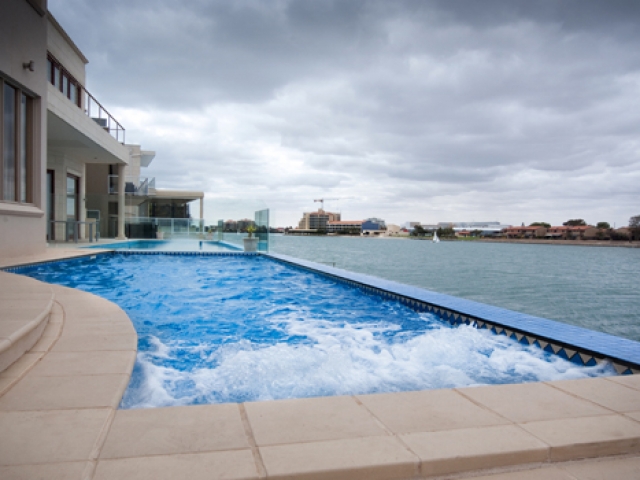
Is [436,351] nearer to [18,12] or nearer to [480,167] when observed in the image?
[18,12]

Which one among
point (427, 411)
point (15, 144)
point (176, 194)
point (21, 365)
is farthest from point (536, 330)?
point (176, 194)

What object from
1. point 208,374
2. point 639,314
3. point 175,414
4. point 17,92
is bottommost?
point 639,314

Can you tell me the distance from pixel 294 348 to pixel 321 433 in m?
2.70

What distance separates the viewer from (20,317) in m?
3.31

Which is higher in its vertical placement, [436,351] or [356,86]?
[356,86]

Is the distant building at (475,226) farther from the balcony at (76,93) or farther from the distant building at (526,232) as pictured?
the balcony at (76,93)

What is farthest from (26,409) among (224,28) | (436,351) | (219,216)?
(219,216)

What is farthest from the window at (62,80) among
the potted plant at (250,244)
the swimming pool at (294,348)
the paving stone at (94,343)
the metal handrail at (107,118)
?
the paving stone at (94,343)

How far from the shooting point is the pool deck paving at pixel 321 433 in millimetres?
1704

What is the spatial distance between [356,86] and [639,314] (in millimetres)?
11708

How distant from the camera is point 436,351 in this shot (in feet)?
15.0

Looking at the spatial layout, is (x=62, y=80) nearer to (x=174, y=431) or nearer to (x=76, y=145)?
(x=76, y=145)

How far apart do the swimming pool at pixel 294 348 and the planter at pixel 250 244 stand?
26.1 ft

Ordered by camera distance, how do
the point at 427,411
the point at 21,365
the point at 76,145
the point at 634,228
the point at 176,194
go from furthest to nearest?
1. the point at 634,228
2. the point at 176,194
3. the point at 76,145
4. the point at 21,365
5. the point at 427,411
